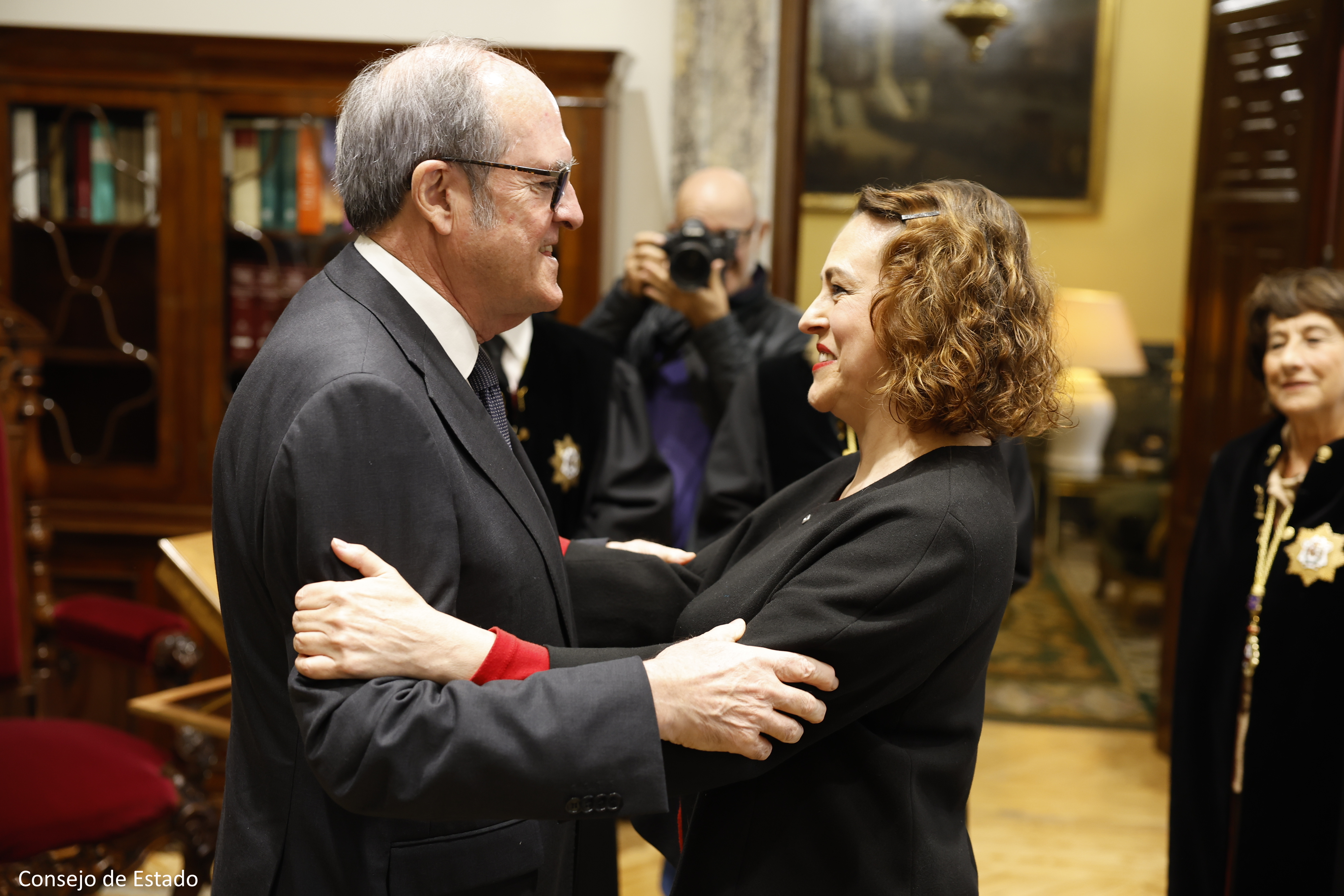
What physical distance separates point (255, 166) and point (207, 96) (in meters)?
0.25

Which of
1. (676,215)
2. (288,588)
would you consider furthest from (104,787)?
(676,215)

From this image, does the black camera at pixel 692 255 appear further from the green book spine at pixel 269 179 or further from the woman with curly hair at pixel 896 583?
the green book spine at pixel 269 179

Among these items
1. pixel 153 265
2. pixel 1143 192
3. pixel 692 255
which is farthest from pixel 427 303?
pixel 1143 192

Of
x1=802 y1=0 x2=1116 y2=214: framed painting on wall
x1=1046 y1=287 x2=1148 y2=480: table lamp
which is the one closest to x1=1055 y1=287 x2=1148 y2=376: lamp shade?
x1=1046 y1=287 x2=1148 y2=480: table lamp

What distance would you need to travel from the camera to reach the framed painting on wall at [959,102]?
6504 mm

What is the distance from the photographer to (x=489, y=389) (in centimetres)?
147

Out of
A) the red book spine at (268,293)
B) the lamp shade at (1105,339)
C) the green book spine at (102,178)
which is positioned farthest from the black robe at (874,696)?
the lamp shade at (1105,339)

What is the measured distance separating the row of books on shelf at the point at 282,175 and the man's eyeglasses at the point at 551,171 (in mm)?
2546

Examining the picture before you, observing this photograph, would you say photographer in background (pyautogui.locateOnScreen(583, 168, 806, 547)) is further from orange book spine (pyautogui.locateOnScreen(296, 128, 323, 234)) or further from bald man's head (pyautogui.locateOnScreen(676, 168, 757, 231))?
orange book spine (pyautogui.locateOnScreen(296, 128, 323, 234))

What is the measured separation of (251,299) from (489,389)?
2.58m

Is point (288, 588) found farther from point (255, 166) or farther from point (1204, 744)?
point (255, 166)

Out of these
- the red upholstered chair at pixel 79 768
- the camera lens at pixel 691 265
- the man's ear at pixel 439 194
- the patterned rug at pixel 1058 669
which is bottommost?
the patterned rug at pixel 1058 669

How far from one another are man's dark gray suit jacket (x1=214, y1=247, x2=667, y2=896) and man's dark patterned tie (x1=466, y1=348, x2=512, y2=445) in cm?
12

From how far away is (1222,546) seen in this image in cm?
262
